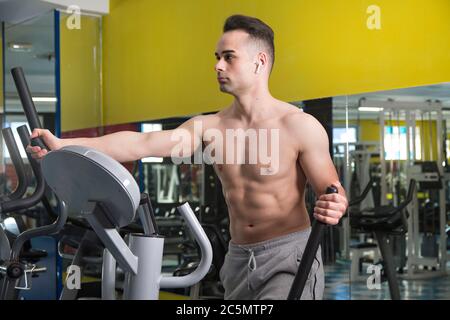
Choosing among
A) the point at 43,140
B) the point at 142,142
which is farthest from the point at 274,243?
the point at 43,140

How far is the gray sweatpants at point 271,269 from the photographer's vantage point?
270 centimetres

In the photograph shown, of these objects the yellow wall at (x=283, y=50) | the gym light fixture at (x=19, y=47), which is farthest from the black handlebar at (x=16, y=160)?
the gym light fixture at (x=19, y=47)

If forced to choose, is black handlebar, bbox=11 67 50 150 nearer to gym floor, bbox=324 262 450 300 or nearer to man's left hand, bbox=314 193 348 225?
man's left hand, bbox=314 193 348 225

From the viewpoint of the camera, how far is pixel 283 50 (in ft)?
14.7

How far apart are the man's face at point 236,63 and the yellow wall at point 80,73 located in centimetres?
340

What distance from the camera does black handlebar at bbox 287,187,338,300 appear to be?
74.4 inches

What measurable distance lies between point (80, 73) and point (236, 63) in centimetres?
350

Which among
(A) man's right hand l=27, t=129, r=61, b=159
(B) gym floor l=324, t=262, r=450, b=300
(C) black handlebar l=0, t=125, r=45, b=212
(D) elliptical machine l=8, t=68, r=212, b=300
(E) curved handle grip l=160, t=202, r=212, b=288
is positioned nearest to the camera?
(D) elliptical machine l=8, t=68, r=212, b=300

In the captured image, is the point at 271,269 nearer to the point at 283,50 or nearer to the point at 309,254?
the point at 309,254

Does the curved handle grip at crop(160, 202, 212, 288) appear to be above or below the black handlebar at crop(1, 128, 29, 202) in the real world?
below

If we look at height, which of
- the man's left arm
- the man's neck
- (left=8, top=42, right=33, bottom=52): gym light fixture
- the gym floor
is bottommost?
the gym floor

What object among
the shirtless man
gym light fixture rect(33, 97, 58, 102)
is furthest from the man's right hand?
gym light fixture rect(33, 97, 58, 102)

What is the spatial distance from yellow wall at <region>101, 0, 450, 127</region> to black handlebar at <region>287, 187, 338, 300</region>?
7.40 feet
